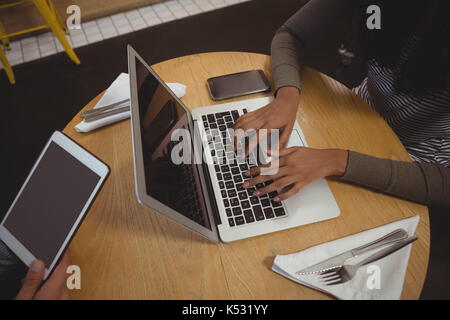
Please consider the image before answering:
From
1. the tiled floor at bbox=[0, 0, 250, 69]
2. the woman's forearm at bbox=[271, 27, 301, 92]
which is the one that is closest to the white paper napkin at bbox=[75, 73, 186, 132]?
the woman's forearm at bbox=[271, 27, 301, 92]

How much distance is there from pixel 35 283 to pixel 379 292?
2.46 ft

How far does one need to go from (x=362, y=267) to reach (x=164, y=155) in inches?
20.2

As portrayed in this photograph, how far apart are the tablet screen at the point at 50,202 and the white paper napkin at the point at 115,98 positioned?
0.67ft

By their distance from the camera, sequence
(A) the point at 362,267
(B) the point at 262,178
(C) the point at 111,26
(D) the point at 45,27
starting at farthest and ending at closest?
(C) the point at 111,26, (D) the point at 45,27, (B) the point at 262,178, (A) the point at 362,267

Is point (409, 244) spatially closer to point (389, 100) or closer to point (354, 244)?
point (354, 244)

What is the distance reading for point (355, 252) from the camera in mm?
617

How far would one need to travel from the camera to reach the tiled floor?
7.03ft

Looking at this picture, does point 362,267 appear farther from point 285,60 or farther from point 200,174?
point 285,60

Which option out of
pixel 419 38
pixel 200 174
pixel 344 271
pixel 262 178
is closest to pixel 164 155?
pixel 200 174

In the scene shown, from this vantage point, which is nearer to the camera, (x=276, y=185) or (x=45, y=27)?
(x=276, y=185)

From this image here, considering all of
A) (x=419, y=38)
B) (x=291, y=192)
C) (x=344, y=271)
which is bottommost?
(x=344, y=271)

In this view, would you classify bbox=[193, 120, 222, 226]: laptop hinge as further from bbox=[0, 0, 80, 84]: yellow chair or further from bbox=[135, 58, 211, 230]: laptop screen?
bbox=[0, 0, 80, 84]: yellow chair

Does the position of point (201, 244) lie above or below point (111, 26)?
below
